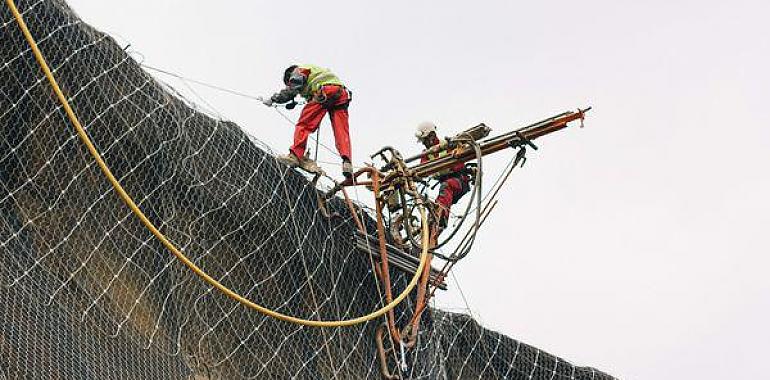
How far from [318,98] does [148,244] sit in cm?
249

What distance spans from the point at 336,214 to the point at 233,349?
1.48 meters

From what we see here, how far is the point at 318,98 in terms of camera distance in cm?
1162

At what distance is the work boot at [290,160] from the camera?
10.9 meters

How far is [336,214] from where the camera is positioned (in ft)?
35.8

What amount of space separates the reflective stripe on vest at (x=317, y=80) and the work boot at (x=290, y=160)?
0.76 m

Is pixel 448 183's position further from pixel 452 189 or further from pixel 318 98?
pixel 318 98

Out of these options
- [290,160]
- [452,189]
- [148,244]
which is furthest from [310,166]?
[452,189]

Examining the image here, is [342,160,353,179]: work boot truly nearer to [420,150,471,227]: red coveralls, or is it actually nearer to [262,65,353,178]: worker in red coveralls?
[262,65,353,178]: worker in red coveralls

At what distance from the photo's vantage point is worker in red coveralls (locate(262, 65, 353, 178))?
1157 centimetres

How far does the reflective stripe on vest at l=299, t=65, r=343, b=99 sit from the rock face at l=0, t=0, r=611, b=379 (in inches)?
44.1

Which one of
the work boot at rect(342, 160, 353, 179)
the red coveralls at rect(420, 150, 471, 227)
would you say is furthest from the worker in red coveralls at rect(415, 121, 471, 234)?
the work boot at rect(342, 160, 353, 179)

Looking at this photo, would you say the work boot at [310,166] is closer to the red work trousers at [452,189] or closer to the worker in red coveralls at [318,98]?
the worker in red coveralls at [318,98]

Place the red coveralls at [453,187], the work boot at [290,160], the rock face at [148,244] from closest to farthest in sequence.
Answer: the rock face at [148,244]
the work boot at [290,160]
the red coveralls at [453,187]

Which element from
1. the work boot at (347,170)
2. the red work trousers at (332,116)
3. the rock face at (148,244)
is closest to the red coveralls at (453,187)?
the red work trousers at (332,116)
